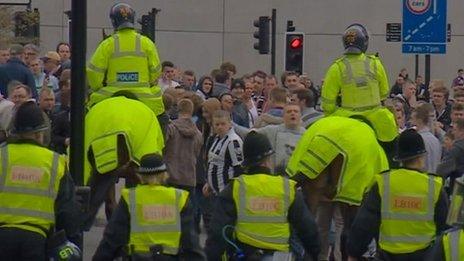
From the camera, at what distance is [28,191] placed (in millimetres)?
9938

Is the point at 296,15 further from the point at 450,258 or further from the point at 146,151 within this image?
the point at 450,258

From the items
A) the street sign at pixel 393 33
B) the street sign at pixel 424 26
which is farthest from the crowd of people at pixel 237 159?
the street sign at pixel 393 33

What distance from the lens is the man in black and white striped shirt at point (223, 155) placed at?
1521 cm

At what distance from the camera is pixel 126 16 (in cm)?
Answer: 1390

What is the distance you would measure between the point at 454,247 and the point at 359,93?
5.63 m

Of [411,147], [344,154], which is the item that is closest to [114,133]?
[344,154]

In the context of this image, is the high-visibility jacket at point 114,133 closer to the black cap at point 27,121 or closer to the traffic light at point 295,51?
the black cap at point 27,121

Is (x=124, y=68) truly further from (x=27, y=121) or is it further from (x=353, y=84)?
(x=27, y=121)

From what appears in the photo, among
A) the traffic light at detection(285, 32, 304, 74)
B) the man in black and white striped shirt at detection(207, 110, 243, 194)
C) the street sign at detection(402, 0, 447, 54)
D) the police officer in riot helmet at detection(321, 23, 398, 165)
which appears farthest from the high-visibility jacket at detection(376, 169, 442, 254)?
the traffic light at detection(285, 32, 304, 74)

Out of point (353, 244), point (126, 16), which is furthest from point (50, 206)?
point (126, 16)

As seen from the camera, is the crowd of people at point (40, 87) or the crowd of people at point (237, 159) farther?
the crowd of people at point (40, 87)

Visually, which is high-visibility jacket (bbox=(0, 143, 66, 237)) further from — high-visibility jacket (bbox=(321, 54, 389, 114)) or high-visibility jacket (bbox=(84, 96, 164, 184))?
high-visibility jacket (bbox=(321, 54, 389, 114))

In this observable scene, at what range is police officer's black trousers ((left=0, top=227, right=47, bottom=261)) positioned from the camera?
9.87 meters

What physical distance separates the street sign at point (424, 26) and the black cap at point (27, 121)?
41.5 feet
